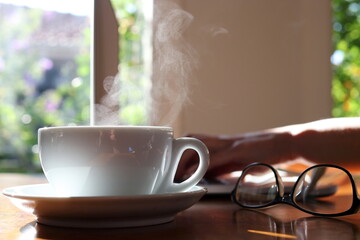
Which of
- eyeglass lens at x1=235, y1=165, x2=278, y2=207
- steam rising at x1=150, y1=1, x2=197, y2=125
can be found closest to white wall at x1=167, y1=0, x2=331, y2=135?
steam rising at x1=150, y1=1, x2=197, y2=125

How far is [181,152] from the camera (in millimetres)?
688

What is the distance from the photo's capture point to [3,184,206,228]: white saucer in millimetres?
521

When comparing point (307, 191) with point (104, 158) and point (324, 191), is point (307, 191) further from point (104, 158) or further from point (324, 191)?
point (104, 158)

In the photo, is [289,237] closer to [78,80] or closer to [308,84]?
[308,84]

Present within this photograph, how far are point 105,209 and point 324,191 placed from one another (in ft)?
1.16

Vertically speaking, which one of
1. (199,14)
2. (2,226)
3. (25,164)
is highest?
(199,14)

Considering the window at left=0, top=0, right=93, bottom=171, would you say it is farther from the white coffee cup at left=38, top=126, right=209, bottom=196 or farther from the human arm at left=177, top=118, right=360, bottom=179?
the white coffee cup at left=38, top=126, right=209, bottom=196

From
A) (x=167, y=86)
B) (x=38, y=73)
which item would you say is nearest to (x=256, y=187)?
(x=167, y=86)

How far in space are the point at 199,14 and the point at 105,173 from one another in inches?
63.5

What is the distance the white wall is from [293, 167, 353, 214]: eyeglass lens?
143cm

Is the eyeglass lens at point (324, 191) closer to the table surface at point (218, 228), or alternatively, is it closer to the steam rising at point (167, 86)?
the table surface at point (218, 228)

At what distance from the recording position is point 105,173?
0.61 meters

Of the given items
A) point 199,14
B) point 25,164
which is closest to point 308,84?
point 199,14

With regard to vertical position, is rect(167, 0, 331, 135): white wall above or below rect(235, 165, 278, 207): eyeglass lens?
above
